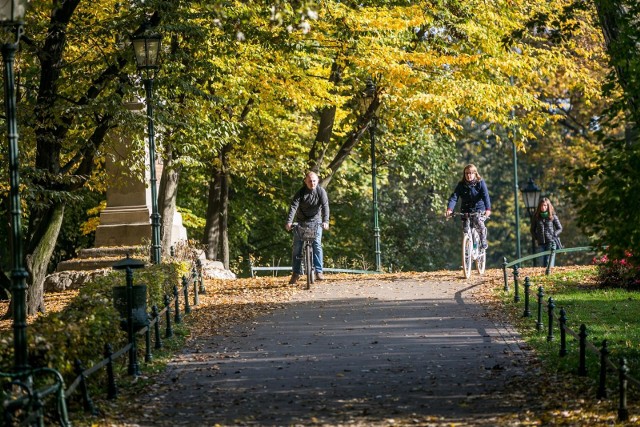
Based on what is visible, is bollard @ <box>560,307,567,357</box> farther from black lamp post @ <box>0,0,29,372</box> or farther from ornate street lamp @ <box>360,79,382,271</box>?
ornate street lamp @ <box>360,79,382,271</box>

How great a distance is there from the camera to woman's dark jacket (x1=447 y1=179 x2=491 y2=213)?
22016 mm

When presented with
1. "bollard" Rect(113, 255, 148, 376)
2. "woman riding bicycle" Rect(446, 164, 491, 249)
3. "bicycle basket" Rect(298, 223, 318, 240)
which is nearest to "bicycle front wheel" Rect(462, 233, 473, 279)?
"woman riding bicycle" Rect(446, 164, 491, 249)

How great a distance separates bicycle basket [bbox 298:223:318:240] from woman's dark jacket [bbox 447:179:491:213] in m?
2.69

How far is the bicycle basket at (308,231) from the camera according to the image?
21.1 m

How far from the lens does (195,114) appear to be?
22062 mm

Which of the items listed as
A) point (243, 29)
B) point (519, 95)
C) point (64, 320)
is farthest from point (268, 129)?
point (64, 320)

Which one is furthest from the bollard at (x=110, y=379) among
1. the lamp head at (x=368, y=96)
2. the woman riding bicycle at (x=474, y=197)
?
the lamp head at (x=368, y=96)

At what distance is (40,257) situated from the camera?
20.1 m

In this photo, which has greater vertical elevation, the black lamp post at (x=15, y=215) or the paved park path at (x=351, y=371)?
the black lamp post at (x=15, y=215)

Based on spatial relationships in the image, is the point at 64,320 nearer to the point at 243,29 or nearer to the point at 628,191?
the point at 628,191

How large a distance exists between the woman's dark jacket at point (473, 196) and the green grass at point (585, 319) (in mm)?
1693

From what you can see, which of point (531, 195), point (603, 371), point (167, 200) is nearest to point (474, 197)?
point (167, 200)

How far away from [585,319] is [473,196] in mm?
6297

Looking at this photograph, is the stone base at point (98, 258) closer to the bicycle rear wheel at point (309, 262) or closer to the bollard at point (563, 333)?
the bicycle rear wheel at point (309, 262)
